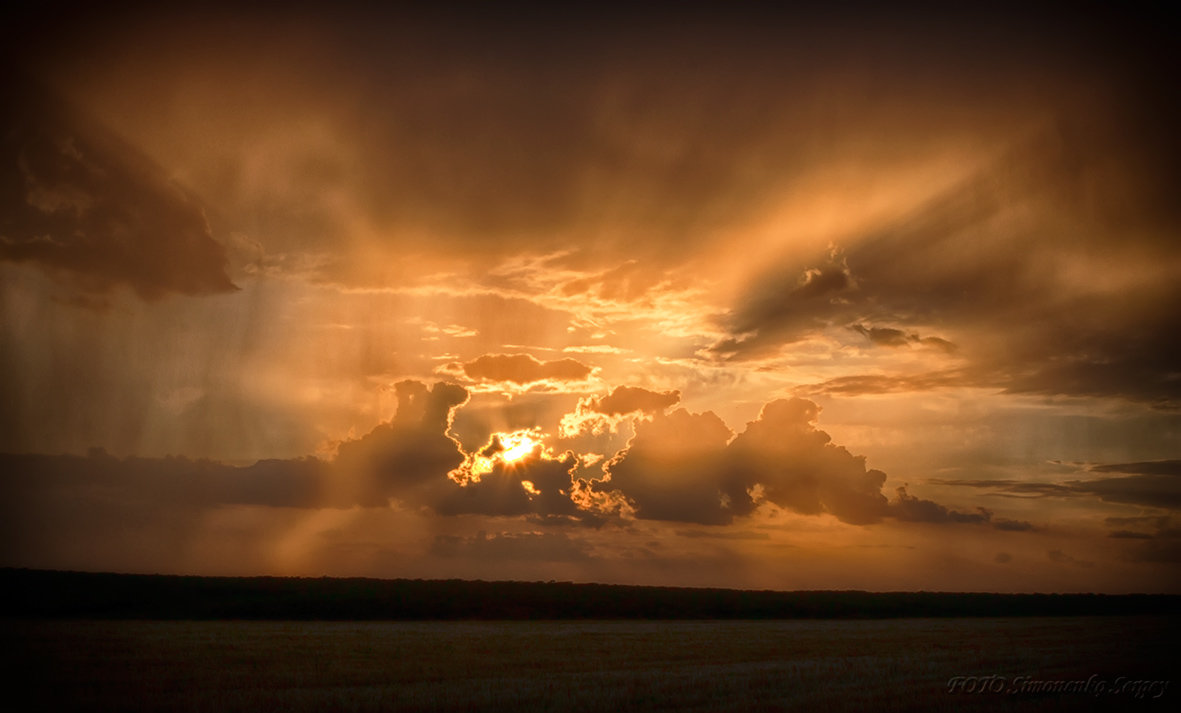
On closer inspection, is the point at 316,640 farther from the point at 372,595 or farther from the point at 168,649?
the point at 372,595

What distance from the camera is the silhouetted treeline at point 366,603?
7131cm

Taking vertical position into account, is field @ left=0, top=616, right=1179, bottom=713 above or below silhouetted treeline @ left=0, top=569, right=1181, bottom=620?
above

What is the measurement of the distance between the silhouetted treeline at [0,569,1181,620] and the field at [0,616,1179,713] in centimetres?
2864

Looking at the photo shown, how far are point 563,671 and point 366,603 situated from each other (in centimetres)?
5683

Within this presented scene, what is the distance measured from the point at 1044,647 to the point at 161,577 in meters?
108

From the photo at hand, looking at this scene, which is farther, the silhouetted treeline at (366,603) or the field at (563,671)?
the silhouetted treeline at (366,603)

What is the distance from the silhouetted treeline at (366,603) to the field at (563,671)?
28.6 m

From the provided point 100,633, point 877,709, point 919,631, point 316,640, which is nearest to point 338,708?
point 877,709

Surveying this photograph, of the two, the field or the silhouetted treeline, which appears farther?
the silhouetted treeline

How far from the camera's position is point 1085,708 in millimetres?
19672

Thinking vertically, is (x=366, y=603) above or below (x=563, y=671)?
below

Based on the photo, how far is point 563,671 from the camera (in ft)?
91.7

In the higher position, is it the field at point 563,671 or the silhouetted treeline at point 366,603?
the field at point 563,671

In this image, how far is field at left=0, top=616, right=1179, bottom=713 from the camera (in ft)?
68.3
